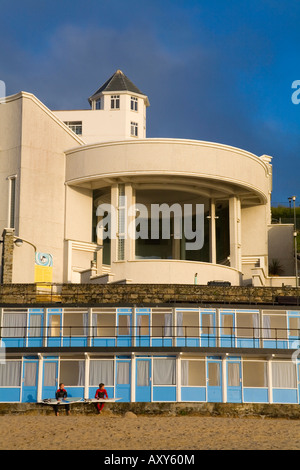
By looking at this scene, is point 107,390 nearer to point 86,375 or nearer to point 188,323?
point 86,375

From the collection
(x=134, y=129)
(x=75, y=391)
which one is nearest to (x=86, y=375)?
(x=75, y=391)

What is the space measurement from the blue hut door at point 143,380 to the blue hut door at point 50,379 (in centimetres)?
331

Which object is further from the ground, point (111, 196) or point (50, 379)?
point (111, 196)

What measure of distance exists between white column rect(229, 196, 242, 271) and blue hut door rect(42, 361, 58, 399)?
879 inches

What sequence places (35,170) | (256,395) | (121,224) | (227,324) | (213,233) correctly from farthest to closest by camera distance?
1. (213,233)
2. (121,224)
3. (35,170)
4. (227,324)
5. (256,395)

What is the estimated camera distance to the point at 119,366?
43.2 m

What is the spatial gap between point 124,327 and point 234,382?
5.10m

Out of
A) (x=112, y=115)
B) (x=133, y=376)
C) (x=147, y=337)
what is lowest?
(x=133, y=376)

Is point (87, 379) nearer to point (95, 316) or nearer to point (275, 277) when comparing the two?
point (95, 316)

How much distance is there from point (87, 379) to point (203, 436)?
8.55m

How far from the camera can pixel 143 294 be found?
5094 cm

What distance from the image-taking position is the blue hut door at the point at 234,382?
141 feet

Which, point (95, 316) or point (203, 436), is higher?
point (95, 316)
